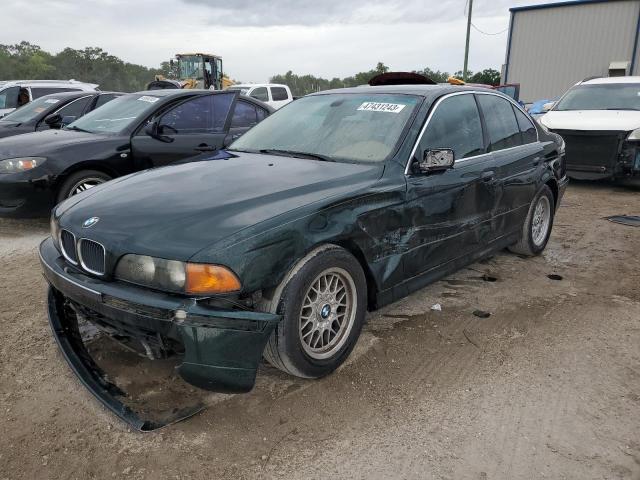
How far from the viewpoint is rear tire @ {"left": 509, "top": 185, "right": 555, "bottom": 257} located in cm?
480

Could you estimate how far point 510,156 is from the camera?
428 centimetres

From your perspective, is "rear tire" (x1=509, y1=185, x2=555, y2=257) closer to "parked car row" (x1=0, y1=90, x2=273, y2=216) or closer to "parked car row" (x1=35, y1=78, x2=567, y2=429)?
"parked car row" (x1=35, y1=78, x2=567, y2=429)

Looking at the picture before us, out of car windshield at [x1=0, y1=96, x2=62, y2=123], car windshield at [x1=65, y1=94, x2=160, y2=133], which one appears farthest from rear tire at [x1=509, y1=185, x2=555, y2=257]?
car windshield at [x1=0, y1=96, x2=62, y2=123]

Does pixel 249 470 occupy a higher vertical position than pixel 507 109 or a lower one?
lower

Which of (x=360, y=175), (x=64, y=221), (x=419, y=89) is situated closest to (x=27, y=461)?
(x=64, y=221)

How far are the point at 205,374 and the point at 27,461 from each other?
2.74 ft

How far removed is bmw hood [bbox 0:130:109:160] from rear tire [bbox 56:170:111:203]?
1.08ft

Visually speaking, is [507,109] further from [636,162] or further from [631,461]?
[636,162]

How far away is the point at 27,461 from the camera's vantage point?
88.4 inches

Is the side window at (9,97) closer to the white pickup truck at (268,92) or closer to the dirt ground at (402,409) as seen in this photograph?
the white pickup truck at (268,92)

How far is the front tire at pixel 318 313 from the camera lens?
8.33 feet

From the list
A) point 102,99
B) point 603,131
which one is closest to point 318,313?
point 603,131

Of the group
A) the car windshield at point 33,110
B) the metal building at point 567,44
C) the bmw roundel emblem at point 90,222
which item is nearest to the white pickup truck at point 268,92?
the car windshield at point 33,110

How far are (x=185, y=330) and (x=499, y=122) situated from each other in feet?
10.6
